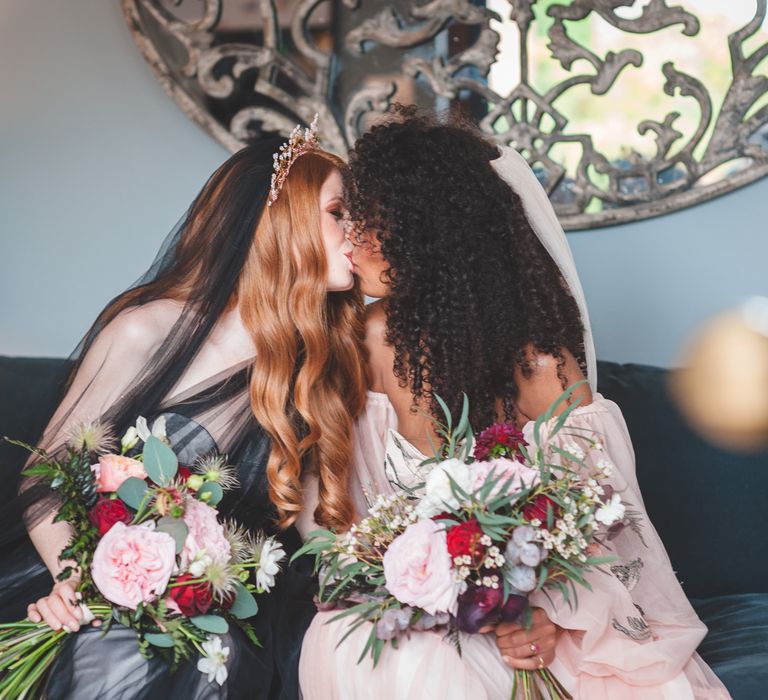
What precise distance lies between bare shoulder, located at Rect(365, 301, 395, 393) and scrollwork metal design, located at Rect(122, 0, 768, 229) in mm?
952

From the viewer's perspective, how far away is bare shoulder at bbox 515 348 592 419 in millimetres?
2408

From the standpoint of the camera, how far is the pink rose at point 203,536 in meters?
1.83

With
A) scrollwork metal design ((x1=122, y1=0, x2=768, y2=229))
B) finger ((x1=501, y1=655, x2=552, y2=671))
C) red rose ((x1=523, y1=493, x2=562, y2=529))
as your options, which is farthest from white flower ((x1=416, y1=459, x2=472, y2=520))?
scrollwork metal design ((x1=122, y1=0, x2=768, y2=229))

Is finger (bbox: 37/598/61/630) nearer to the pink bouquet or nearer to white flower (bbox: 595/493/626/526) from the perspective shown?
the pink bouquet

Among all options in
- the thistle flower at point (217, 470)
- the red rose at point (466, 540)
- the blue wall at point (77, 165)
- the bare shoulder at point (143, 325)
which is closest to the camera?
the red rose at point (466, 540)

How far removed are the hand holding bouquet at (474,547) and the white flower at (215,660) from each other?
0.24 m

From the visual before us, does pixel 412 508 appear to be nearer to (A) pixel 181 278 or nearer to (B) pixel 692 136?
(A) pixel 181 278

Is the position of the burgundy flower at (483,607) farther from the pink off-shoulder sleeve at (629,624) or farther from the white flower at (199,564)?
the white flower at (199,564)

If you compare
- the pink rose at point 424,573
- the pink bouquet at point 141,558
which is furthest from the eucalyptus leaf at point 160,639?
the pink rose at point 424,573

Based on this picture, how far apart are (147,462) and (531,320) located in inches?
41.1

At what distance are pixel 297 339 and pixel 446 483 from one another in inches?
34.5

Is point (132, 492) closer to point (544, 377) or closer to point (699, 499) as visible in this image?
point (544, 377)

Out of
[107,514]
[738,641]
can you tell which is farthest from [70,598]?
[738,641]

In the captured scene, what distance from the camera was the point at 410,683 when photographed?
6.03 feet
